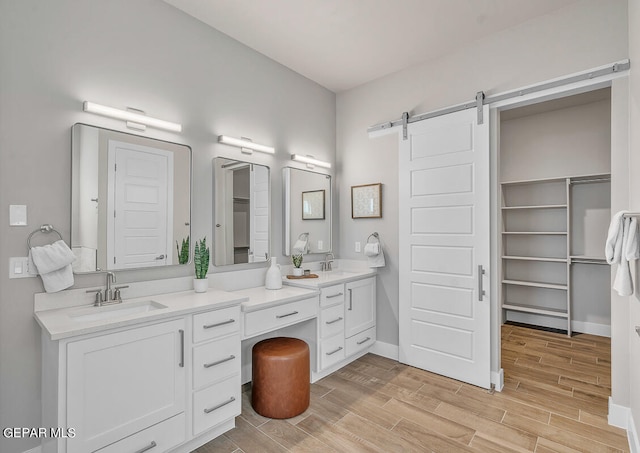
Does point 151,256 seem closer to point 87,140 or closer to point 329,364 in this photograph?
point 87,140

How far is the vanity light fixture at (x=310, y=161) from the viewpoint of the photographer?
10.8 ft

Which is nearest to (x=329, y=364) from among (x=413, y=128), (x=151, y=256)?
(x=151, y=256)

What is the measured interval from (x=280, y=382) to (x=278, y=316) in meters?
0.44

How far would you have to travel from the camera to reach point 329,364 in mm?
2896

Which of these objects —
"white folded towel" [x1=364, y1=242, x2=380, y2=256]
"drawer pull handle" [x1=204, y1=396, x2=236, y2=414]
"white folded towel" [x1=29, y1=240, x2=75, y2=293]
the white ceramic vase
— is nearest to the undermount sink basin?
"white folded towel" [x1=29, y1=240, x2=75, y2=293]

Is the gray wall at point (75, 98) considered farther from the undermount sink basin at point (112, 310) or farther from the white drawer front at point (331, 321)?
the white drawer front at point (331, 321)

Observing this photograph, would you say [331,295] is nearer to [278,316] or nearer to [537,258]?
[278,316]

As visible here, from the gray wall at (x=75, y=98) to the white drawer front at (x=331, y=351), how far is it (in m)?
1.35

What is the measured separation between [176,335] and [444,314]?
2.23m

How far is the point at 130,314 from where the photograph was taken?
1.92 m

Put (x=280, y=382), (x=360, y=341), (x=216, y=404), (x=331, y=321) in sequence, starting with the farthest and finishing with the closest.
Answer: (x=360, y=341) → (x=331, y=321) → (x=280, y=382) → (x=216, y=404)

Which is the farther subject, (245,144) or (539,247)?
(539,247)

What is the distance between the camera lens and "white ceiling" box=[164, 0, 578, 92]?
2.39 meters

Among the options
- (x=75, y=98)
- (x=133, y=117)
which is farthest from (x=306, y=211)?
(x=75, y=98)
